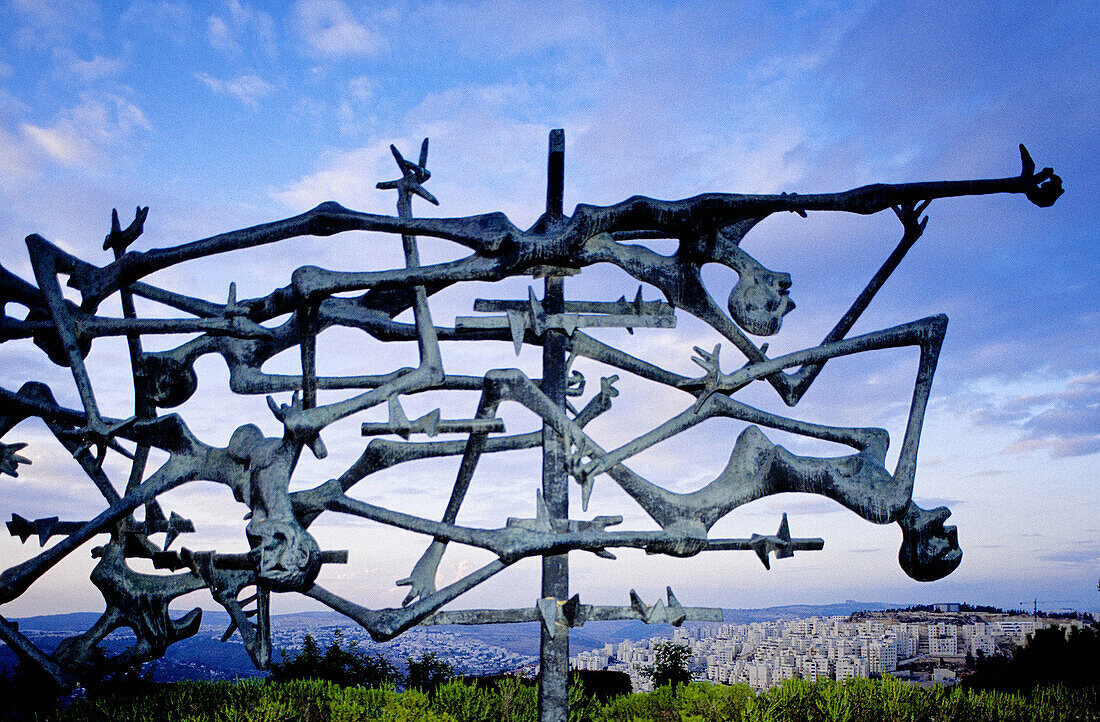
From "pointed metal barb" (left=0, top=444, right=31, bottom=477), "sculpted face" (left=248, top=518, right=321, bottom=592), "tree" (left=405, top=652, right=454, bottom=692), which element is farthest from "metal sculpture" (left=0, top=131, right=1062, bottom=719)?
"tree" (left=405, top=652, right=454, bottom=692)

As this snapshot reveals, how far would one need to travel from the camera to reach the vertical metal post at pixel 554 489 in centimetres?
480

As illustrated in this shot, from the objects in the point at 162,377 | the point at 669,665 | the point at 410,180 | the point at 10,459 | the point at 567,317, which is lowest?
the point at 669,665

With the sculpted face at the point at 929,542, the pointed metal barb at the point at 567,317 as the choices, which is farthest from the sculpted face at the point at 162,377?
the sculpted face at the point at 929,542

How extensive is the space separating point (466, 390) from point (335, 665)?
20.2 feet

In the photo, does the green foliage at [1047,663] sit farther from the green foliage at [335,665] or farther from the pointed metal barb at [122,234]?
the pointed metal barb at [122,234]

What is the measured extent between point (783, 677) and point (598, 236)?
3.86 meters

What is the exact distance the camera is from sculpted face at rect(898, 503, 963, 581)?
5242mm

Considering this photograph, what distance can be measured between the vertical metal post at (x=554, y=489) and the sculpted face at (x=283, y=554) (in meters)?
1.28

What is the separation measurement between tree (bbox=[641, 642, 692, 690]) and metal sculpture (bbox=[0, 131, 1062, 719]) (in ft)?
23.9

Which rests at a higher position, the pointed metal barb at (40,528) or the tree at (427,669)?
the pointed metal barb at (40,528)

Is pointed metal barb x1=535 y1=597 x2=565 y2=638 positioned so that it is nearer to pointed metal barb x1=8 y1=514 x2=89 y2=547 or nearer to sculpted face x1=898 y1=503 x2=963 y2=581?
sculpted face x1=898 y1=503 x2=963 y2=581

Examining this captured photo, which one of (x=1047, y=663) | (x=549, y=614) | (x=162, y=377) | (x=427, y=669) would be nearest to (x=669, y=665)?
(x=427, y=669)

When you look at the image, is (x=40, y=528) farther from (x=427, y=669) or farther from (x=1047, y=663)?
(x=1047, y=663)

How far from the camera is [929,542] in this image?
5.24m
